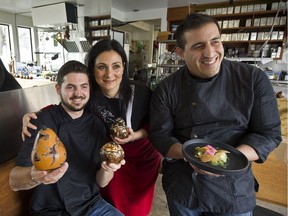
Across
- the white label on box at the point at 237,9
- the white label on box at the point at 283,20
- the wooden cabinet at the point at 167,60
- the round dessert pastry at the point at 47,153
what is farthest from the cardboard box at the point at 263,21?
the round dessert pastry at the point at 47,153

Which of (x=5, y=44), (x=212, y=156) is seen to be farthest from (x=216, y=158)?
(x=5, y=44)

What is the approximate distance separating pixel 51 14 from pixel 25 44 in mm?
380

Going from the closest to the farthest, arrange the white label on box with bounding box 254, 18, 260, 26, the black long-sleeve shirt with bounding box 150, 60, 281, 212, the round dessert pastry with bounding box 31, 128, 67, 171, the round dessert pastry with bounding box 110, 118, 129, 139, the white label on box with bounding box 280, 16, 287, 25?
the round dessert pastry with bounding box 31, 128, 67, 171 < the black long-sleeve shirt with bounding box 150, 60, 281, 212 < the round dessert pastry with bounding box 110, 118, 129, 139 < the white label on box with bounding box 280, 16, 287, 25 < the white label on box with bounding box 254, 18, 260, 26

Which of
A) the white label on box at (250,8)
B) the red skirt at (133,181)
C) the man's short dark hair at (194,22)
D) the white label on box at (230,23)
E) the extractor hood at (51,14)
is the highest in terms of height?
the white label on box at (250,8)

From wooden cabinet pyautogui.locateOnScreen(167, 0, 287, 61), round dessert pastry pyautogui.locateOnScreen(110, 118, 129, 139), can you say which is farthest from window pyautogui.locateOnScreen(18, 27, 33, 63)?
wooden cabinet pyautogui.locateOnScreen(167, 0, 287, 61)

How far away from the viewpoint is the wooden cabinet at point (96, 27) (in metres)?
3.16

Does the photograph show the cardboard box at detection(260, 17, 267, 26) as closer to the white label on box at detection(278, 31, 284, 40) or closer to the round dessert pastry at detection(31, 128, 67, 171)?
the white label on box at detection(278, 31, 284, 40)

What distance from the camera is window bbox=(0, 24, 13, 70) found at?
1.15m

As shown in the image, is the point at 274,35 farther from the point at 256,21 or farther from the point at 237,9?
the point at 237,9

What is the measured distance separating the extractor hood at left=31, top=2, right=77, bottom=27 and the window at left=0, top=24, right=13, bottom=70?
237 millimetres

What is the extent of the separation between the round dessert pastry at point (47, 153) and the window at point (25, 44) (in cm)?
82

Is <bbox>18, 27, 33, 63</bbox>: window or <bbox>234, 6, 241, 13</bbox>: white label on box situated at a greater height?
<bbox>234, 6, 241, 13</bbox>: white label on box

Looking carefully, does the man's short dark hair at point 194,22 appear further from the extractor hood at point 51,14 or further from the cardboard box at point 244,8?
the cardboard box at point 244,8

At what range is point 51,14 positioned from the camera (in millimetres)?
1531
